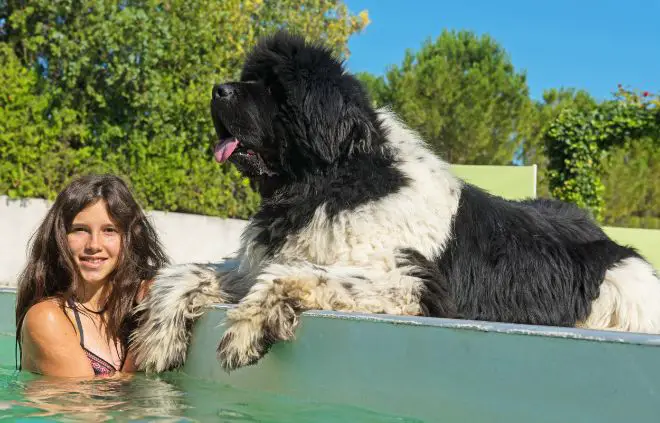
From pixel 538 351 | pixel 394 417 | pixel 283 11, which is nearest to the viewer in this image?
pixel 538 351

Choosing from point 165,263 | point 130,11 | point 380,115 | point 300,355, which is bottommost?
point 300,355

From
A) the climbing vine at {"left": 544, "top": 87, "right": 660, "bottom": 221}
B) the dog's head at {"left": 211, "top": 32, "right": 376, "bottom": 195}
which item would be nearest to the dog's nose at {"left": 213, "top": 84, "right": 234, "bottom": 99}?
the dog's head at {"left": 211, "top": 32, "right": 376, "bottom": 195}

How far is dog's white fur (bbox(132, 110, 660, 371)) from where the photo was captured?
10.3ft

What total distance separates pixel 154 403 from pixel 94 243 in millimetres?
1091

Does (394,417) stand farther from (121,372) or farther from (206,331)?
(121,372)

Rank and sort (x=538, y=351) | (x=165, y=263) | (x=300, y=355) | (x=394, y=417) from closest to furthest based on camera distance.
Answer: (x=538, y=351) → (x=394, y=417) → (x=300, y=355) → (x=165, y=263)

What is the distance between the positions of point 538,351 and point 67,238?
8.08 ft

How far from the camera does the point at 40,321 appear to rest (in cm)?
360

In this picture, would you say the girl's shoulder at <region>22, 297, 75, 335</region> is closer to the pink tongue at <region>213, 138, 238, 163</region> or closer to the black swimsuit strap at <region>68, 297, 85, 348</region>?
the black swimsuit strap at <region>68, 297, 85, 348</region>

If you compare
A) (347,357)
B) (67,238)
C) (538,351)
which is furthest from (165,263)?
(538,351)

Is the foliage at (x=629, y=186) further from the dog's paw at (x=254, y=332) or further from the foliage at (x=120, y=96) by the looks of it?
the dog's paw at (x=254, y=332)

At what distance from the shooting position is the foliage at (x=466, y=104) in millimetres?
25672

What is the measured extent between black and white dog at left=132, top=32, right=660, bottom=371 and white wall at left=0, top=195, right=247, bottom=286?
18.1 feet

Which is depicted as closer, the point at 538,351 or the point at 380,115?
the point at 538,351
